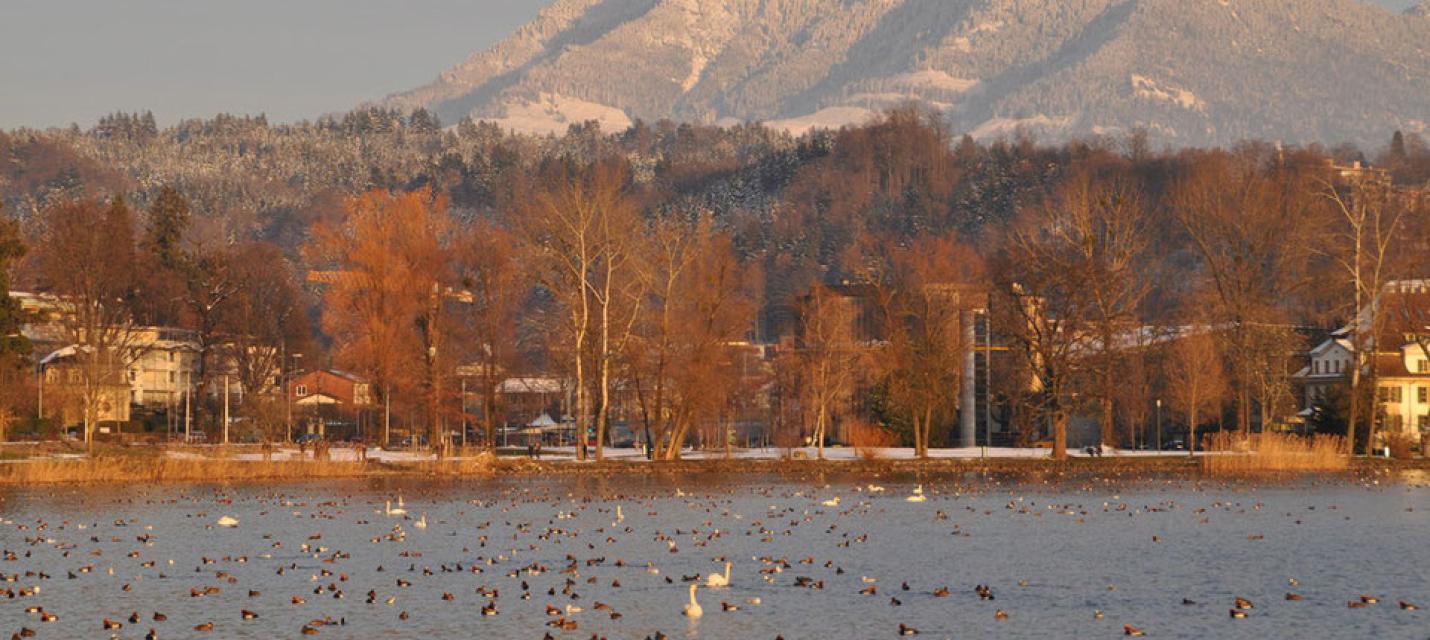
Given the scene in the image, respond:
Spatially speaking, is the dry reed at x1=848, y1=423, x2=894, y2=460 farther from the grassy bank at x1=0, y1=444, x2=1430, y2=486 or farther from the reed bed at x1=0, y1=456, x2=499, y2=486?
the reed bed at x1=0, y1=456, x2=499, y2=486

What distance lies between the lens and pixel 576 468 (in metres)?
91.2

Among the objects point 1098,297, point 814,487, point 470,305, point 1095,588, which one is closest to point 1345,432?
point 1098,297

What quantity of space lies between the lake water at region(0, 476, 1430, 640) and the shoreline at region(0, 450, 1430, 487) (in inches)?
397

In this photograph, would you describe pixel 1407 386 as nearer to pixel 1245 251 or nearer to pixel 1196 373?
pixel 1245 251

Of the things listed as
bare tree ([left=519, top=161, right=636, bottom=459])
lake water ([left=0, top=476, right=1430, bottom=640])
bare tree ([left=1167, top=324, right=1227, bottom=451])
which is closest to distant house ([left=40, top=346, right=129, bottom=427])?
bare tree ([left=519, top=161, right=636, bottom=459])

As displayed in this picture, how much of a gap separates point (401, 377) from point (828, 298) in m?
30.1

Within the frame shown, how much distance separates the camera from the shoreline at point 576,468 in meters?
81.6

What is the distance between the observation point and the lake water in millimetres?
34656

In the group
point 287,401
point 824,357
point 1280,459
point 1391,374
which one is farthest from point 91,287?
point 1391,374

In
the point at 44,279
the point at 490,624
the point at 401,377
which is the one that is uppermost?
the point at 44,279

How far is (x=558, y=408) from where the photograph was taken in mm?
171875

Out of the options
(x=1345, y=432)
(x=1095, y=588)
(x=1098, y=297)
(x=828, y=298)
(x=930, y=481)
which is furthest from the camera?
(x=828, y=298)

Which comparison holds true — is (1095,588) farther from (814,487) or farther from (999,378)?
(999,378)

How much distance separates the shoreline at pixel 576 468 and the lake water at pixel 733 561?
1008 centimetres
